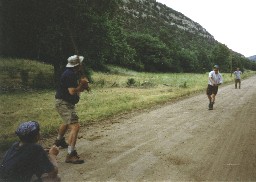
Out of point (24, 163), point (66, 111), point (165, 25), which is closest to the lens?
point (24, 163)

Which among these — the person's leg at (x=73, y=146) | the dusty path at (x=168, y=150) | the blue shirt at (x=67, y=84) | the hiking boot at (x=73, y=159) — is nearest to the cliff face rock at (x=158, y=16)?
the dusty path at (x=168, y=150)

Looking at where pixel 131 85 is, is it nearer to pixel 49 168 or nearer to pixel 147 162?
pixel 147 162

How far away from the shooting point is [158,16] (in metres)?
126

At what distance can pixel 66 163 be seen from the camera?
7012 millimetres

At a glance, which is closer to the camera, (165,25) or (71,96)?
(71,96)

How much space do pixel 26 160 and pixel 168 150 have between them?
487 centimetres

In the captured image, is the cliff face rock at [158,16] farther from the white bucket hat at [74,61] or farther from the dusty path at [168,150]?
the white bucket hat at [74,61]

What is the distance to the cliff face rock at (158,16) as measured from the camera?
111m

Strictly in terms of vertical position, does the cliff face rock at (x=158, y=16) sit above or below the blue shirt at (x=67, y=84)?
above

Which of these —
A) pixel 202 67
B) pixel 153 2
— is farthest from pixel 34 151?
pixel 153 2

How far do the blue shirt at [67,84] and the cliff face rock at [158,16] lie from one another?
89306 millimetres

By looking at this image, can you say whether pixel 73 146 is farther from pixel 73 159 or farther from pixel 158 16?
pixel 158 16

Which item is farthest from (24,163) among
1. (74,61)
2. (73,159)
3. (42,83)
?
(42,83)

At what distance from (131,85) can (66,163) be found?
23606 millimetres
